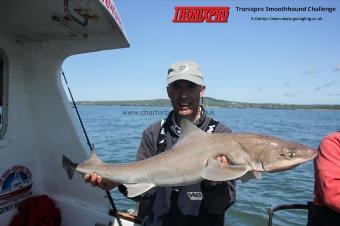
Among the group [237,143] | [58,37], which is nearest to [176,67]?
[237,143]

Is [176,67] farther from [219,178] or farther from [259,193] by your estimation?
[259,193]

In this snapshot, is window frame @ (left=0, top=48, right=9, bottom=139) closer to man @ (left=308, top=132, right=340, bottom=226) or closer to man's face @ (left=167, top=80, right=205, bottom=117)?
man's face @ (left=167, top=80, right=205, bottom=117)

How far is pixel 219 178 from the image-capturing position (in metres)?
3.10

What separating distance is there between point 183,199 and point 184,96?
3.37 ft

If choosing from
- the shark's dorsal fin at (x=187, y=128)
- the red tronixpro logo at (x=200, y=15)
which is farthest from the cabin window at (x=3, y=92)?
the red tronixpro logo at (x=200, y=15)

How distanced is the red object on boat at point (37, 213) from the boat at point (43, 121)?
0.34 ft

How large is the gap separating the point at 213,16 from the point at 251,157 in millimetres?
11519

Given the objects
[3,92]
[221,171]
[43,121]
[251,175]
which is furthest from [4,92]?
[251,175]

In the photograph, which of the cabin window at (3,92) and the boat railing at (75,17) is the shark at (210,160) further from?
the cabin window at (3,92)

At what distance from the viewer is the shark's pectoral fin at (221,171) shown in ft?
10.2

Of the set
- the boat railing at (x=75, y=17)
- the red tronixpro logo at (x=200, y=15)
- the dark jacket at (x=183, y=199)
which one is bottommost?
the dark jacket at (x=183, y=199)

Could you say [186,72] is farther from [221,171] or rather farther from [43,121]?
[43,121]

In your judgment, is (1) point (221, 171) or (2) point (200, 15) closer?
(1) point (221, 171)

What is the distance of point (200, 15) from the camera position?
13727 mm
